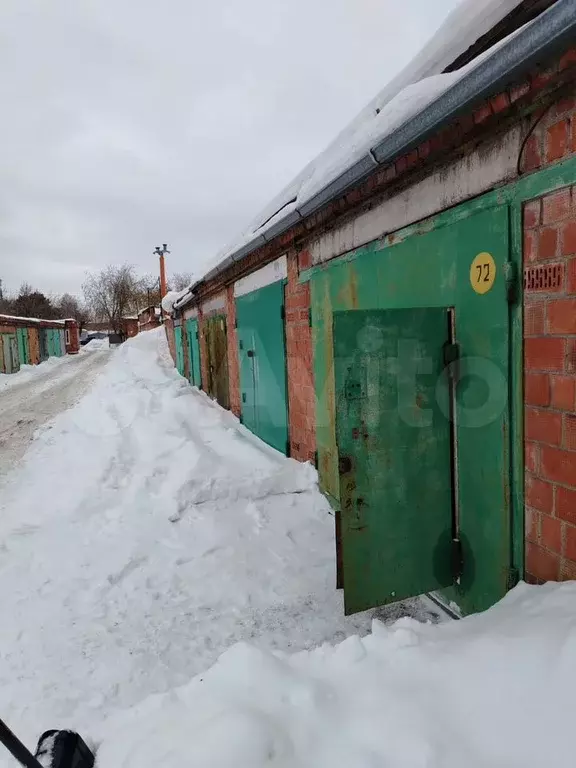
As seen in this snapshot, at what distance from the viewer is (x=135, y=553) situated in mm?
3557

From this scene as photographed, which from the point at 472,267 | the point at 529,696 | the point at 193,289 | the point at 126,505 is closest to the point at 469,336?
the point at 472,267

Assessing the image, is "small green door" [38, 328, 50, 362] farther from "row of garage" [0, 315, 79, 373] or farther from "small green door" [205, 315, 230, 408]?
"small green door" [205, 315, 230, 408]

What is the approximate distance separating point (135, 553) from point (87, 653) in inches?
39.9

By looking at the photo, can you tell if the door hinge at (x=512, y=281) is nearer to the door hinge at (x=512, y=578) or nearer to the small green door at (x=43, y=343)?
the door hinge at (x=512, y=578)

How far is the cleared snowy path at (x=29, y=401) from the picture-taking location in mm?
7131

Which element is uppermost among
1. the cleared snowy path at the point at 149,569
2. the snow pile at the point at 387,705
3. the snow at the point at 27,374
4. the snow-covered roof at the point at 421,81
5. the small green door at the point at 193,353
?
the snow-covered roof at the point at 421,81

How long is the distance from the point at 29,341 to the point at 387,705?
24274mm

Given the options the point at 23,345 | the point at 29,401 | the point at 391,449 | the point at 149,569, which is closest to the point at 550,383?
the point at 391,449

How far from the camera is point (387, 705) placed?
155 centimetres

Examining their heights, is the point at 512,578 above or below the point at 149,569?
above

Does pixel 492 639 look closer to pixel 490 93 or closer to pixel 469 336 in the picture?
pixel 469 336

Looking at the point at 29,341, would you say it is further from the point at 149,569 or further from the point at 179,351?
Result: the point at 149,569

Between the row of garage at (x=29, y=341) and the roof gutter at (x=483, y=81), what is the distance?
19545 mm

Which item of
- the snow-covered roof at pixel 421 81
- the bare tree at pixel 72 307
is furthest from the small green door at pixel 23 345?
the bare tree at pixel 72 307
